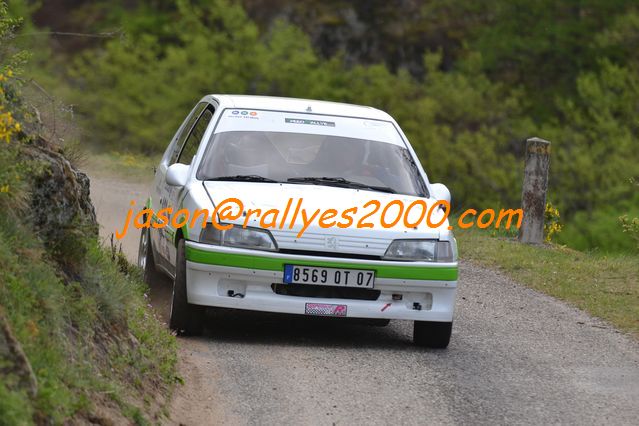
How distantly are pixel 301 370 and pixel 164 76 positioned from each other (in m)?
35.3

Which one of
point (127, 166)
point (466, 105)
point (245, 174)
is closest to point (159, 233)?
point (245, 174)

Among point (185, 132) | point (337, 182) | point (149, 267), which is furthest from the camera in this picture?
point (185, 132)

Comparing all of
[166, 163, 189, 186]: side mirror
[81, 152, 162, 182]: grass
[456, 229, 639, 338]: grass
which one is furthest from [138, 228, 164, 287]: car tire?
[81, 152, 162, 182]: grass

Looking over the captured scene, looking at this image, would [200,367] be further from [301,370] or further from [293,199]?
[293,199]

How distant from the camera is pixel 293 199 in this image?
8.84m

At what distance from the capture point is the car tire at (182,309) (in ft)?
28.3

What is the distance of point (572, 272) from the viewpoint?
13133 mm

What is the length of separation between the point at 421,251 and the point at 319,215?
73 centimetres

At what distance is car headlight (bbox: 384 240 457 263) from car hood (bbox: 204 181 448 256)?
43 mm

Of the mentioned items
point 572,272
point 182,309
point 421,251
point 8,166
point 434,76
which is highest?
point 8,166

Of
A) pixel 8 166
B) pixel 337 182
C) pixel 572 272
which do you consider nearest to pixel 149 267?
pixel 337 182

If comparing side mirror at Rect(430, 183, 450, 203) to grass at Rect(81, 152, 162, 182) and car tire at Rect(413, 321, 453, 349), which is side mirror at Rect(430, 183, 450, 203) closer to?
car tire at Rect(413, 321, 453, 349)

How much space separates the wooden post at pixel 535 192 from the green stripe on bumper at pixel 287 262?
707cm

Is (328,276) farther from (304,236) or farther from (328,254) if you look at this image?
(304,236)
